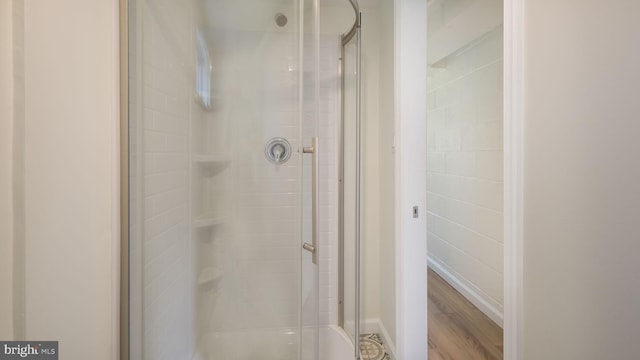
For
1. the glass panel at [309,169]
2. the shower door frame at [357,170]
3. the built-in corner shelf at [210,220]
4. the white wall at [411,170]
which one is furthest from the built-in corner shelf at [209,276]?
the white wall at [411,170]

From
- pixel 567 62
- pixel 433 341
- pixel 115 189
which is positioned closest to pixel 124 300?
pixel 115 189

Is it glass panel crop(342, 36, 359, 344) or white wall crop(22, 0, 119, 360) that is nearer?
white wall crop(22, 0, 119, 360)

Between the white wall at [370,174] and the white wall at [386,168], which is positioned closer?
the white wall at [386,168]

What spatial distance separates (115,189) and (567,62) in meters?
1.28

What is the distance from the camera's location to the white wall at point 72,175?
77 centimetres

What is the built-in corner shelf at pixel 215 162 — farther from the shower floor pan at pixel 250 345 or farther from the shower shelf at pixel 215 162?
the shower floor pan at pixel 250 345

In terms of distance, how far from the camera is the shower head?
135 centimetres

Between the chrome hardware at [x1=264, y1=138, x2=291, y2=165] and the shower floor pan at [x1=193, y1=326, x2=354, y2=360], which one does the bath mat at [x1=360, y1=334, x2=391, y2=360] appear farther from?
the chrome hardware at [x1=264, y1=138, x2=291, y2=165]

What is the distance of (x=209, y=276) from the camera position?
4.50ft

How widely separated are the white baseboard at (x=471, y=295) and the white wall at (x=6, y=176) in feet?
8.40

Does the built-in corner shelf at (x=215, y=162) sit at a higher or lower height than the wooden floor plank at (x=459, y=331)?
higher

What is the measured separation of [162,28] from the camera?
1.08m

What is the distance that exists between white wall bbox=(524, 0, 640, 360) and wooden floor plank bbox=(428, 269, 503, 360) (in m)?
1.18

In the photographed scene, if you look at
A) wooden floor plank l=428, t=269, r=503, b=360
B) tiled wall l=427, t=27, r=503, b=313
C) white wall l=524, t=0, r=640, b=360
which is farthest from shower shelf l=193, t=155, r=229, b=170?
tiled wall l=427, t=27, r=503, b=313
